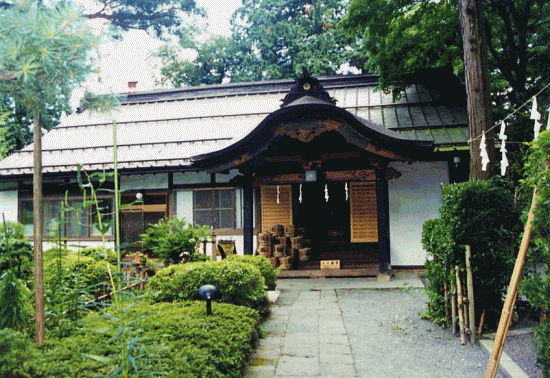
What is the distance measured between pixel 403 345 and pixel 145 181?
9554mm

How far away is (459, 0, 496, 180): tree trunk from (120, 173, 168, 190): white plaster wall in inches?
341

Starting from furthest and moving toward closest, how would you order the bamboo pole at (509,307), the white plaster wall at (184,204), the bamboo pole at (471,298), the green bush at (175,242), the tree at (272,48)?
1. the tree at (272,48)
2. the white plaster wall at (184,204)
3. the green bush at (175,242)
4. the bamboo pole at (471,298)
5. the bamboo pole at (509,307)

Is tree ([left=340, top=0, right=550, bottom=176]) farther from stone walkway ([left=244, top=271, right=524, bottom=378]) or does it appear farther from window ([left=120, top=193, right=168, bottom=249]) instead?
window ([left=120, top=193, right=168, bottom=249])

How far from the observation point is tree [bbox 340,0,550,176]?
10.6 m

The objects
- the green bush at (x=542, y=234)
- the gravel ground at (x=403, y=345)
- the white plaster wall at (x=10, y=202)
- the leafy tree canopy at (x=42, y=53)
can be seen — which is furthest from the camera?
the white plaster wall at (x=10, y=202)

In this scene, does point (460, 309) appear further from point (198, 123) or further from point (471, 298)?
point (198, 123)

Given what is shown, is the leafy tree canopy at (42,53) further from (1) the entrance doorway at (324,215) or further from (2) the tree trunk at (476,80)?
(1) the entrance doorway at (324,215)

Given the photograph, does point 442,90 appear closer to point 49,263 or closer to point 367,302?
point 367,302

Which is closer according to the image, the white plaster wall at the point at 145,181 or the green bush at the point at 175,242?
the green bush at the point at 175,242

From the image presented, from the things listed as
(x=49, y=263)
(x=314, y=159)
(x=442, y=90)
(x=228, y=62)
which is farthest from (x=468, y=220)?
(x=228, y=62)

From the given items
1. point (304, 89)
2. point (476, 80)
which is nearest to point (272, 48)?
point (304, 89)

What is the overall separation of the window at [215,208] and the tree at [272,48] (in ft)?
41.7

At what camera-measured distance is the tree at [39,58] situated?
8.86 ft

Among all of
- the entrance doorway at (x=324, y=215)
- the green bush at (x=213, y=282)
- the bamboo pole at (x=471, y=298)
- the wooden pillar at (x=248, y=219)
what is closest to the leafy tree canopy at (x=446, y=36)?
the entrance doorway at (x=324, y=215)
